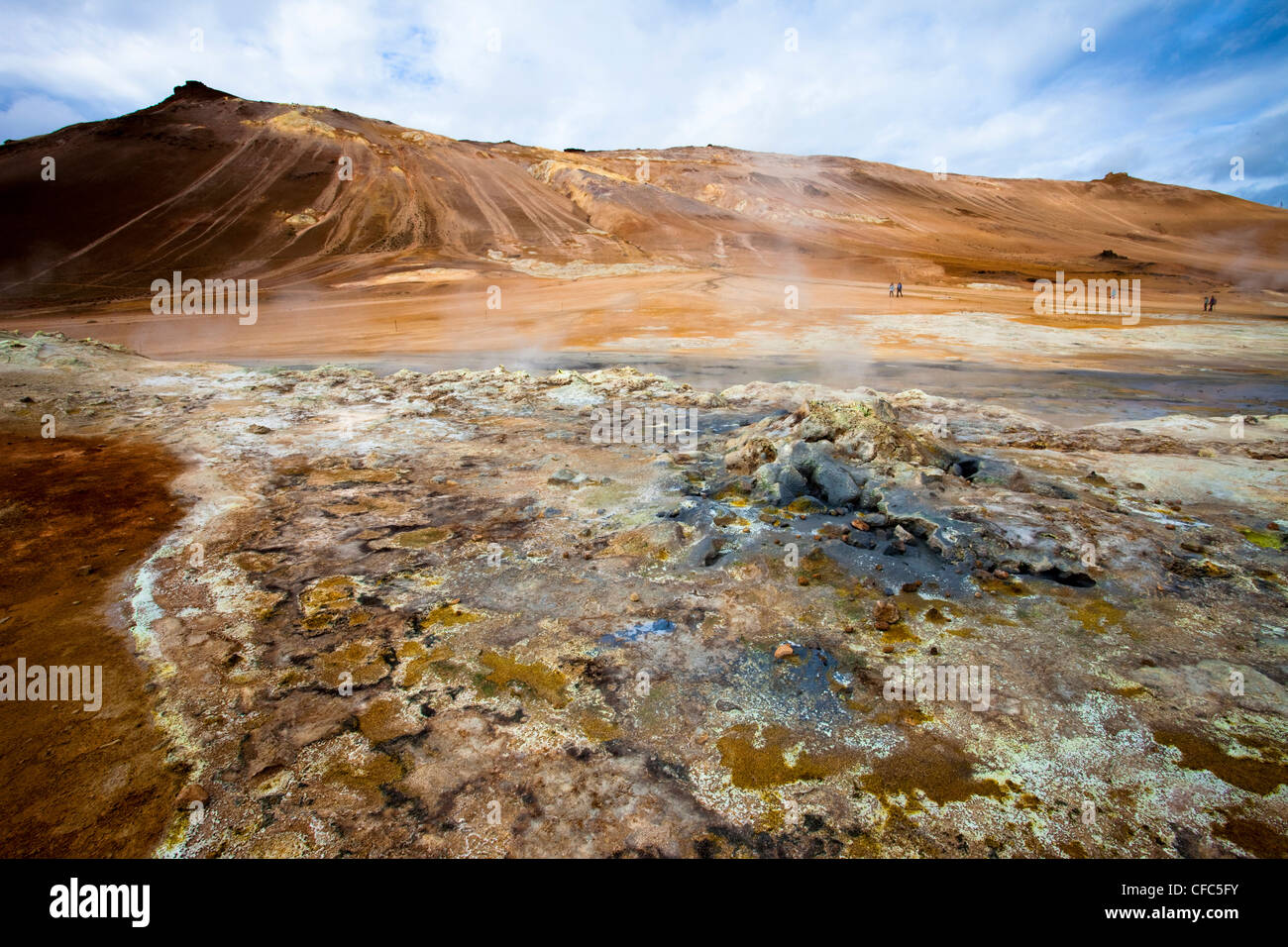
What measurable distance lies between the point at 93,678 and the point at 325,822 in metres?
1.70

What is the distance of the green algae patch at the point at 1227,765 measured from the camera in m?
2.35

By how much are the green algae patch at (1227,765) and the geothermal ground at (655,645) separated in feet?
0.04

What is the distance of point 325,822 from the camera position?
217 centimetres

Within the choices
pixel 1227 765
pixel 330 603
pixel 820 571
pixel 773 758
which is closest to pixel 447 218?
pixel 330 603

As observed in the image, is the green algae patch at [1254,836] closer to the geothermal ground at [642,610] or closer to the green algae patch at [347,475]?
the geothermal ground at [642,610]

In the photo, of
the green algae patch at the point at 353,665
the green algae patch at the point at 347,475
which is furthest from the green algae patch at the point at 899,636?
the green algae patch at the point at 347,475

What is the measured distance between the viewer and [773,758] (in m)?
2.52

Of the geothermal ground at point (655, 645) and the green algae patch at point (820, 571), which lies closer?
the geothermal ground at point (655, 645)

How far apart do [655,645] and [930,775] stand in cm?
142

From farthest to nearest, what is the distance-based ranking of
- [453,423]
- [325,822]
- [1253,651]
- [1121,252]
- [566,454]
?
[1121,252] → [453,423] → [566,454] → [1253,651] → [325,822]

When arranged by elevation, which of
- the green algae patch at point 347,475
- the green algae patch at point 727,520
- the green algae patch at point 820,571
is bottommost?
the green algae patch at point 820,571

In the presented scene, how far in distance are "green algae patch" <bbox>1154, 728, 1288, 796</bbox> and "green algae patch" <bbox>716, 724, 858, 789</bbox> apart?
53.5 inches
